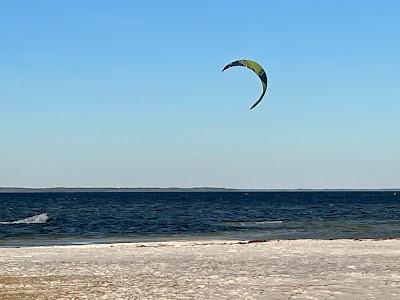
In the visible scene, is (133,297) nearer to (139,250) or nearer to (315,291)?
(315,291)

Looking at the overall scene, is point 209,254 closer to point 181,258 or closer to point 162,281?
point 181,258

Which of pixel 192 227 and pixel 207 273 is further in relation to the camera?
pixel 192 227

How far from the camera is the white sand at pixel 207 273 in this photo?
16.2 metres

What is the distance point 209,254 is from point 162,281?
7556 mm

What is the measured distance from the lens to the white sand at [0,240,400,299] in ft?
53.0

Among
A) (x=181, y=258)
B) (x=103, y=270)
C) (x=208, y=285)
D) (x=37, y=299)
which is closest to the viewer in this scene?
(x=37, y=299)

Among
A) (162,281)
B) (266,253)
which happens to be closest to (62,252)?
(266,253)

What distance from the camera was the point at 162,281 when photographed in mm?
18203

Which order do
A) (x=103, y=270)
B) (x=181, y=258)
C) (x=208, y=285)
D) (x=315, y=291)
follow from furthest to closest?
(x=181, y=258), (x=103, y=270), (x=208, y=285), (x=315, y=291)

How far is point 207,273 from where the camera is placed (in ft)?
65.1

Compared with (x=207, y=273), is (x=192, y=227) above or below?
below

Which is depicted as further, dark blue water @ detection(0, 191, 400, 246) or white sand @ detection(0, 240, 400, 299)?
dark blue water @ detection(0, 191, 400, 246)

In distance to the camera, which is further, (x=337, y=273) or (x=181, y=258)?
(x=181, y=258)

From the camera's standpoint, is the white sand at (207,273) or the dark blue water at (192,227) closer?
the white sand at (207,273)
